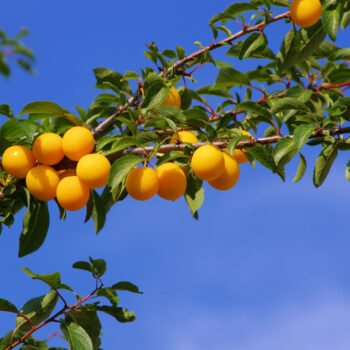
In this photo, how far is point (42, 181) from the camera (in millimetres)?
1960

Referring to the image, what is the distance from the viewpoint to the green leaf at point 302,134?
1771 mm

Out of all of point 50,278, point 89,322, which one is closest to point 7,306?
point 50,278

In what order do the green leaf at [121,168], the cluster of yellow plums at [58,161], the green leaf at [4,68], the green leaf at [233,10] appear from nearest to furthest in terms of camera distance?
1. the green leaf at [121,168]
2. the cluster of yellow plums at [58,161]
3. the green leaf at [233,10]
4. the green leaf at [4,68]

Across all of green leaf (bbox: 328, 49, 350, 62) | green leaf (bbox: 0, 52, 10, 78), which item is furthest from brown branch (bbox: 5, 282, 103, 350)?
green leaf (bbox: 0, 52, 10, 78)

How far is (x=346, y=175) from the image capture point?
214cm

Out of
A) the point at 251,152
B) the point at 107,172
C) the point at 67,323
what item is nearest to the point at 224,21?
the point at 251,152

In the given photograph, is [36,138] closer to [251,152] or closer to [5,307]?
[5,307]

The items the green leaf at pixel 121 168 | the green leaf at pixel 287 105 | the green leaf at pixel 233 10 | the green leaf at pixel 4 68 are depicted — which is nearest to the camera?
the green leaf at pixel 121 168

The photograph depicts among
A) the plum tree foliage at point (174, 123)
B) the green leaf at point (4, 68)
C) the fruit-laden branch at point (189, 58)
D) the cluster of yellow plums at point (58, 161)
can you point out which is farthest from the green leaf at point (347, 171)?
the green leaf at point (4, 68)

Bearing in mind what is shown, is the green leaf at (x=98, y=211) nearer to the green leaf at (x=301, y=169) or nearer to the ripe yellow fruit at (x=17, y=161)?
the ripe yellow fruit at (x=17, y=161)

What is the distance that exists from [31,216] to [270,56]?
1.38m

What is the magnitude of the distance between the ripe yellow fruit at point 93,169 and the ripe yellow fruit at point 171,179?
219 mm

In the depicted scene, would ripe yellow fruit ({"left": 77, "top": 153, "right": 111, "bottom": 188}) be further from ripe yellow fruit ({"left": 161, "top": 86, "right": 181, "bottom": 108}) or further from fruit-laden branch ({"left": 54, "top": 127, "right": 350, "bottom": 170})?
ripe yellow fruit ({"left": 161, "top": 86, "right": 181, "bottom": 108})

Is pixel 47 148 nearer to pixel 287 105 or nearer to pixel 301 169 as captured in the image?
pixel 287 105
